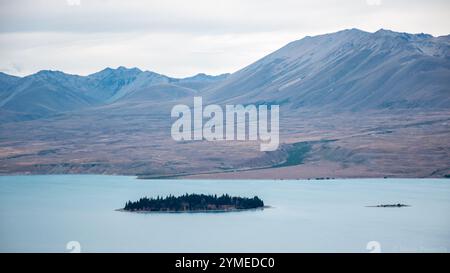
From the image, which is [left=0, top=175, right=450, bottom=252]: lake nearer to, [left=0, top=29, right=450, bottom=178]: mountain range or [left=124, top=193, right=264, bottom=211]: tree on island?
[left=124, top=193, right=264, bottom=211]: tree on island

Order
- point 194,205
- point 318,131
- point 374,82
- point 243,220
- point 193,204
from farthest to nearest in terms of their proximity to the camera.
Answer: point 374,82
point 318,131
point 193,204
point 194,205
point 243,220

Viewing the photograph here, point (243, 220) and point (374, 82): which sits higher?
point (374, 82)

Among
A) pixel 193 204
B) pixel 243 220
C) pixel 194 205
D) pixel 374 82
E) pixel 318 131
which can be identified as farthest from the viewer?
pixel 374 82

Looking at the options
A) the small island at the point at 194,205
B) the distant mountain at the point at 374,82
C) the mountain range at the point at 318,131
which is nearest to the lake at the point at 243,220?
the small island at the point at 194,205

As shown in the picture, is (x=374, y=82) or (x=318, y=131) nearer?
(x=318, y=131)

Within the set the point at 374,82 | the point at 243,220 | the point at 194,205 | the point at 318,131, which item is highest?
the point at 374,82

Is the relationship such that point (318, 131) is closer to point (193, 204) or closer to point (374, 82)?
point (374, 82)

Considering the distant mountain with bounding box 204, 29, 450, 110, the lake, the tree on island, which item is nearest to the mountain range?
the distant mountain with bounding box 204, 29, 450, 110

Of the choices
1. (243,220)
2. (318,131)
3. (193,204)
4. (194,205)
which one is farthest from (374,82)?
(243,220)
